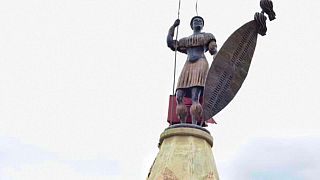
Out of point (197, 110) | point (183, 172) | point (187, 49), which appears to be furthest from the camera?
point (187, 49)

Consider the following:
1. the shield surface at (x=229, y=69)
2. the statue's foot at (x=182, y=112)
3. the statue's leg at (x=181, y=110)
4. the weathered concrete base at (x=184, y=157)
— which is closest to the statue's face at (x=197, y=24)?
the shield surface at (x=229, y=69)

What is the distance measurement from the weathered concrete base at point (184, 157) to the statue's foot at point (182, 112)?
0.46 m

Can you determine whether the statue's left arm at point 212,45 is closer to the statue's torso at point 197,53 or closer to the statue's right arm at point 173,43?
the statue's torso at point 197,53

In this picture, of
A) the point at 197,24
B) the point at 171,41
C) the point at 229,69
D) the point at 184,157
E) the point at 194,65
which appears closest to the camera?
the point at 184,157

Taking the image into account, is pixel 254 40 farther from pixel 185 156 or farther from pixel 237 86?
pixel 185 156

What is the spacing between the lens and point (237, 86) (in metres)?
10.2

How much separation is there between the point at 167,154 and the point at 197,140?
56cm

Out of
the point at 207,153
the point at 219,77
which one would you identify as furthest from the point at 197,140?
the point at 219,77

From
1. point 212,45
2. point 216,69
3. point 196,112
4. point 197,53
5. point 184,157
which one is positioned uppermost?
point 212,45

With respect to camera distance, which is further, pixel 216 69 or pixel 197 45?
pixel 197 45

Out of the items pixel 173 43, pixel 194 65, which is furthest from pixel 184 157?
pixel 173 43

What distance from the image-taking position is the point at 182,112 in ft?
32.7

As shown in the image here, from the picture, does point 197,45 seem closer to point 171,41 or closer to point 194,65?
point 194,65

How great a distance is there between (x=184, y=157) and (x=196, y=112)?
3.07 feet
